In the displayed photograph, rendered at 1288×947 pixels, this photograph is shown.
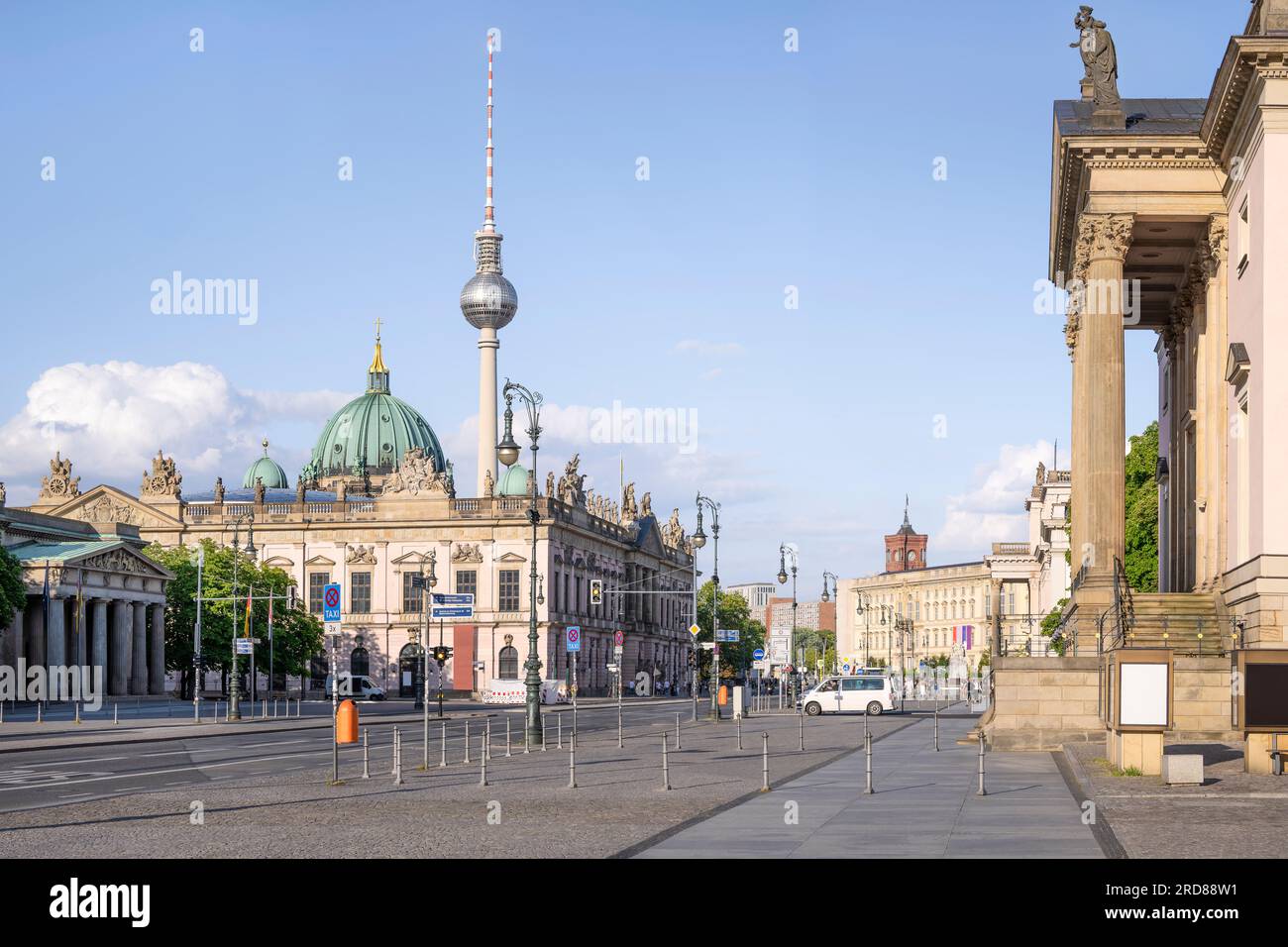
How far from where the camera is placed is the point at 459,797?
85.4 ft

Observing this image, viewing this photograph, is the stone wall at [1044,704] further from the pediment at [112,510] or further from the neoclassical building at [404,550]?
the pediment at [112,510]

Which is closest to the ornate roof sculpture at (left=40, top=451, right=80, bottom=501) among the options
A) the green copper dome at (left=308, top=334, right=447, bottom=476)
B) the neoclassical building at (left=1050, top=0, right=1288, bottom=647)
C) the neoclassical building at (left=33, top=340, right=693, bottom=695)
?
the neoclassical building at (left=33, top=340, right=693, bottom=695)

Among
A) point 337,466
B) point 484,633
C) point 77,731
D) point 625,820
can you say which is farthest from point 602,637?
point 625,820

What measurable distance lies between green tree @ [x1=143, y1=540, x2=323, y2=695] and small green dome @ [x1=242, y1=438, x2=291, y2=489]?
58.7 metres

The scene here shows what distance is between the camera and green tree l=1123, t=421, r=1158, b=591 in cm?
7606

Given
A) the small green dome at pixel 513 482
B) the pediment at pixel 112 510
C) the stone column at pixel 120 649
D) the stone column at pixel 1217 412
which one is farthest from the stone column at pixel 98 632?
the stone column at pixel 1217 412

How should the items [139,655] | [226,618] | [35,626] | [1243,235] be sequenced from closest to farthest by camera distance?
[1243,235] → [35,626] → [139,655] → [226,618]

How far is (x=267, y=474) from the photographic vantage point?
570 feet

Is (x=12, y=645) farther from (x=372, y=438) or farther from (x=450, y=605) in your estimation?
(x=372, y=438)

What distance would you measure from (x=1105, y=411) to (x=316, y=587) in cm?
9535

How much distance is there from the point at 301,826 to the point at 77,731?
39.0 metres

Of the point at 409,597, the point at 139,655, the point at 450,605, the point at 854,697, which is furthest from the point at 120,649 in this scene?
the point at 854,697

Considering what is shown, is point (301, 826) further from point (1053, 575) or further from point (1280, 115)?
point (1053, 575)

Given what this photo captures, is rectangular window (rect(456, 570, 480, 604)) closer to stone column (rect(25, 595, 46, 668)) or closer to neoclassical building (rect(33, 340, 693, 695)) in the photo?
neoclassical building (rect(33, 340, 693, 695))
